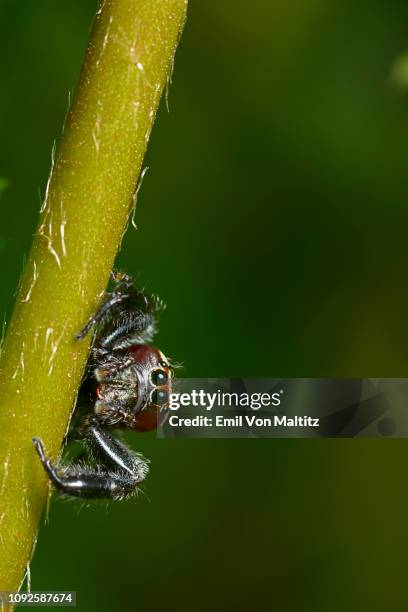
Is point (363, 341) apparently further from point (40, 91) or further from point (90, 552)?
point (40, 91)

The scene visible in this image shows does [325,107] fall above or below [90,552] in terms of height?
above

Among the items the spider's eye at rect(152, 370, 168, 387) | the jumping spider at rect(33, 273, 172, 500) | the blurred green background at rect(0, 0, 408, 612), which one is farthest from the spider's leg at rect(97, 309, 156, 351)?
the blurred green background at rect(0, 0, 408, 612)

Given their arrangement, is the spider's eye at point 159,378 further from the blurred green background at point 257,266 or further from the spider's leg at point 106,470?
the blurred green background at point 257,266

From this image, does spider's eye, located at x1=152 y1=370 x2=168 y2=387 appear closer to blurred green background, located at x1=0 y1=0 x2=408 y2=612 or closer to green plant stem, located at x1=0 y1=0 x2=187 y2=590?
green plant stem, located at x1=0 y1=0 x2=187 y2=590

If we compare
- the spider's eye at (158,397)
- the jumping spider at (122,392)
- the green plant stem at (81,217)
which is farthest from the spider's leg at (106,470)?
the green plant stem at (81,217)

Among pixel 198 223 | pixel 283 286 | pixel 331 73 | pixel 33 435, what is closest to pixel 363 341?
pixel 283 286
